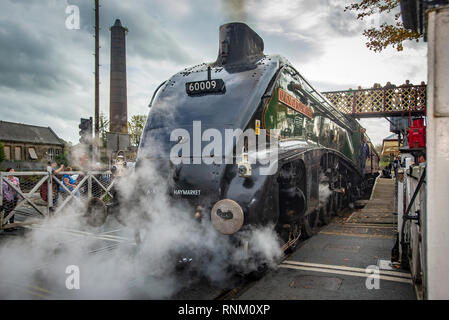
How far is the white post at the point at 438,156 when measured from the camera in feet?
8.55

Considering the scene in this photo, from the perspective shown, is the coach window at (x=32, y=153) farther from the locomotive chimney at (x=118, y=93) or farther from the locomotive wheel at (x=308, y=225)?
the locomotive wheel at (x=308, y=225)

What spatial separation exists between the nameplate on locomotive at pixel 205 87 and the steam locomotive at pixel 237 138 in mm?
14

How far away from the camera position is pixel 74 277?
437cm

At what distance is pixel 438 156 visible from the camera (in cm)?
263

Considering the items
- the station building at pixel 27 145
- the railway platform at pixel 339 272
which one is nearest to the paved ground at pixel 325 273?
the railway platform at pixel 339 272

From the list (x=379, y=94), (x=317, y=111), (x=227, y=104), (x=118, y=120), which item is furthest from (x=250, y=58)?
(x=118, y=120)

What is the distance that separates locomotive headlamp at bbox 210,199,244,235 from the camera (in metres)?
3.68

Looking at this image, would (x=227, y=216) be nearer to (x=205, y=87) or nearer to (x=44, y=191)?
(x=205, y=87)

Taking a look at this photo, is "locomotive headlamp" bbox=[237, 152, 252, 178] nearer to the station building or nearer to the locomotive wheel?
the locomotive wheel
